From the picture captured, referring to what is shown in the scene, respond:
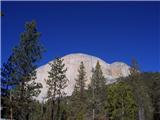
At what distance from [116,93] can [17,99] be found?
21.7 metres

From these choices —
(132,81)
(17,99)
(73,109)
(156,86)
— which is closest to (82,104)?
(73,109)

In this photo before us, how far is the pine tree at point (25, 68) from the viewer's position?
5662cm

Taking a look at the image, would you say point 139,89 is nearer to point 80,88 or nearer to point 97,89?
point 97,89

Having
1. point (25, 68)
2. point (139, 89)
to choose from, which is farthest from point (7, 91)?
point (139, 89)

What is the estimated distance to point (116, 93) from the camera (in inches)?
2800

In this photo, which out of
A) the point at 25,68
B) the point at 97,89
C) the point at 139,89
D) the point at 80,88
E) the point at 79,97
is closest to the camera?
the point at 25,68

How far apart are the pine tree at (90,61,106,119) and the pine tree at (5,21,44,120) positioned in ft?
120

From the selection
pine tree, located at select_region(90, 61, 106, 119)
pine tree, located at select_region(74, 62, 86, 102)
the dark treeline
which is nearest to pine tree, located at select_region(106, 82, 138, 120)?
the dark treeline

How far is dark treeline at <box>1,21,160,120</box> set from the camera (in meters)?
56.8

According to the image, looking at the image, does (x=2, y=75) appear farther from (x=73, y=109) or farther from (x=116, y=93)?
(x=73, y=109)

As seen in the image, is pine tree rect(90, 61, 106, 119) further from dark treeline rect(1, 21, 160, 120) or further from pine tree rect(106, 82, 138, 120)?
pine tree rect(106, 82, 138, 120)

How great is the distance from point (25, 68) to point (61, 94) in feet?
71.1

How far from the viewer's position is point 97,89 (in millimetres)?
95750

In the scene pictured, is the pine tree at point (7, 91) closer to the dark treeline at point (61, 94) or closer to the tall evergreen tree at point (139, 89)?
the dark treeline at point (61, 94)
